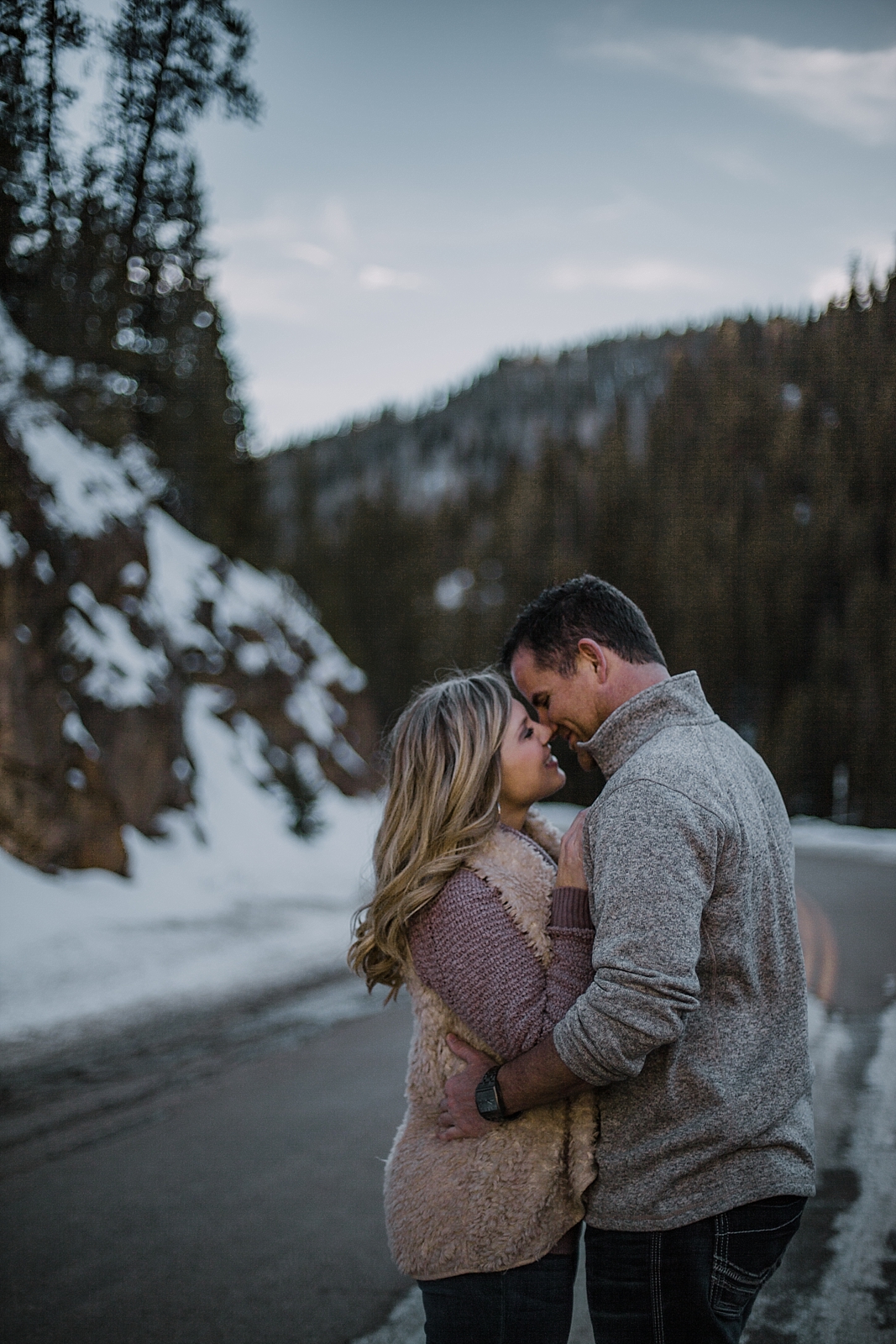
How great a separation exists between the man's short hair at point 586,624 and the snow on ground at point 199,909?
3.48 m

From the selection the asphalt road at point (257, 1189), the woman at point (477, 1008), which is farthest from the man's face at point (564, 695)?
the asphalt road at point (257, 1189)

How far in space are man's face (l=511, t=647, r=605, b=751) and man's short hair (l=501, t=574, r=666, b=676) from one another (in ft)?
0.07

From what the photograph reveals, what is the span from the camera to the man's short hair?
189 cm

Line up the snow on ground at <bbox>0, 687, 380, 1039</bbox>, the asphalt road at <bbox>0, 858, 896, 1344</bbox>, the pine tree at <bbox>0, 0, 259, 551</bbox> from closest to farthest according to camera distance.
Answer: the asphalt road at <bbox>0, 858, 896, 1344</bbox> < the snow on ground at <bbox>0, 687, 380, 1039</bbox> < the pine tree at <bbox>0, 0, 259, 551</bbox>

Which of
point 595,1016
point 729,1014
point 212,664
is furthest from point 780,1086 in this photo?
point 212,664

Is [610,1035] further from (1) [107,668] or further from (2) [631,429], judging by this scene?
(2) [631,429]

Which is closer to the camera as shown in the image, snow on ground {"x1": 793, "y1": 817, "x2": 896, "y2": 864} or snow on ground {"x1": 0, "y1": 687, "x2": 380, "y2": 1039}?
snow on ground {"x1": 0, "y1": 687, "x2": 380, "y2": 1039}

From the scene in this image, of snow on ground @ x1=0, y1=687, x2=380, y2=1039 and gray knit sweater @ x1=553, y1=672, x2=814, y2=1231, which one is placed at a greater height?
gray knit sweater @ x1=553, y1=672, x2=814, y2=1231

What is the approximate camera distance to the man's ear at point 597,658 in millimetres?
1886

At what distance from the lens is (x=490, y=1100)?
5.54 feet

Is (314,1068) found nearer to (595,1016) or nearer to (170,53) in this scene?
(595,1016)

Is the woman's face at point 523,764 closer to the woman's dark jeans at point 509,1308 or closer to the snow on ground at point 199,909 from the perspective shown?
the woman's dark jeans at point 509,1308

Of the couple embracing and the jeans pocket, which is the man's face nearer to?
the couple embracing

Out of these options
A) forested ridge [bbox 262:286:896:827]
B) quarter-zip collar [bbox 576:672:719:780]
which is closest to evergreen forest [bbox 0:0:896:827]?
forested ridge [bbox 262:286:896:827]
